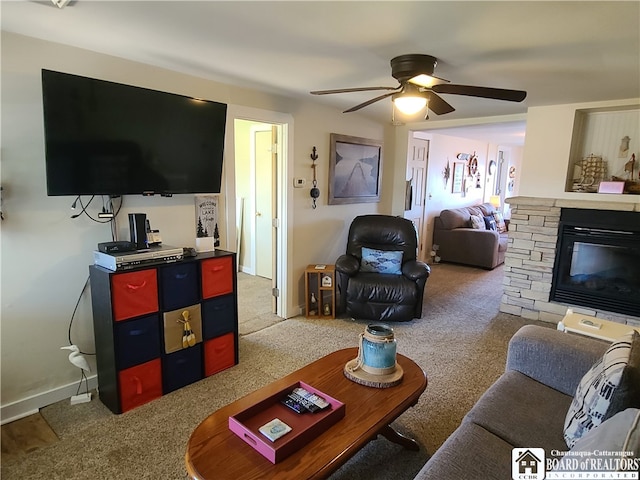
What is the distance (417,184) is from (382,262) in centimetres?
253

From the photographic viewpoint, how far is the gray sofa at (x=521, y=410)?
1.33 metres

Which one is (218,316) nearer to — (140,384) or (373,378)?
(140,384)

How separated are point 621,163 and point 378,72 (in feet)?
9.30

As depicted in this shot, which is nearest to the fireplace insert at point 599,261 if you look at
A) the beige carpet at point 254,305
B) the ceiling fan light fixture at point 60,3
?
the beige carpet at point 254,305

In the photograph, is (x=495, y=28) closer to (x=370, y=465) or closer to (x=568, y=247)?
(x=370, y=465)

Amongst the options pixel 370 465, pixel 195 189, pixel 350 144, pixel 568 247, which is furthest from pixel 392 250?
pixel 370 465

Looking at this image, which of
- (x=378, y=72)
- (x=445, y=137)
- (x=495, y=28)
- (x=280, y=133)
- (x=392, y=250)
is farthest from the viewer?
(x=445, y=137)

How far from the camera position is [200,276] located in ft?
8.75

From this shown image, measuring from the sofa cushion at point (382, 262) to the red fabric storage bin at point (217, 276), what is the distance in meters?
1.70

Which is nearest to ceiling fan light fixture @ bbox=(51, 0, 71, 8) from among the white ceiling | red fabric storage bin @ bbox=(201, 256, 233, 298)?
the white ceiling

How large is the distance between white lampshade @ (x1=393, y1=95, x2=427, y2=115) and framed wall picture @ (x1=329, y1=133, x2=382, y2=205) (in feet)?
5.89

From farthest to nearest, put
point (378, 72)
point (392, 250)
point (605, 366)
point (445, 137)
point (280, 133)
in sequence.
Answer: point (445, 137) < point (392, 250) < point (280, 133) < point (378, 72) < point (605, 366)

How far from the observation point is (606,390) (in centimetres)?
129

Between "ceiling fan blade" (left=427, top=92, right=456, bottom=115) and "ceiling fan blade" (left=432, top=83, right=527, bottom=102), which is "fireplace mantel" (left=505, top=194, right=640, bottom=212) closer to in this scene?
"ceiling fan blade" (left=427, top=92, right=456, bottom=115)
